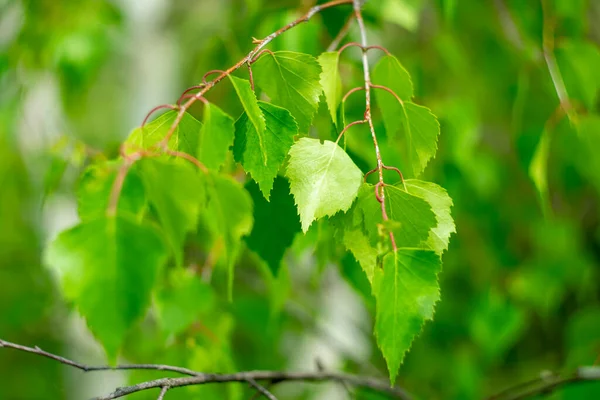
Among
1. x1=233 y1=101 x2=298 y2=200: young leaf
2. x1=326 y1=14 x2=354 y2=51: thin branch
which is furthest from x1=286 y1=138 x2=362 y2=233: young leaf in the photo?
x1=326 y1=14 x2=354 y2=51: thin branch

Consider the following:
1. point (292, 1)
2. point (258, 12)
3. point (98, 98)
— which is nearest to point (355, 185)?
point (258, 12)

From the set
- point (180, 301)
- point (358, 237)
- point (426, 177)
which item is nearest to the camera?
point (358, 237)

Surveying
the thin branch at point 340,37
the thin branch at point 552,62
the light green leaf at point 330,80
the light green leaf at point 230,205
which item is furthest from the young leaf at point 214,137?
the thin branch at point 552,62

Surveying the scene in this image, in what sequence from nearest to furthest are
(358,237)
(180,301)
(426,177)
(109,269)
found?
(109,269), (358,237), (180,301), (426,177)

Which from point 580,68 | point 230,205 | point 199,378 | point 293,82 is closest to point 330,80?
point 293,82

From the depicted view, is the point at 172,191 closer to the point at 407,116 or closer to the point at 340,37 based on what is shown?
the point at 407,116

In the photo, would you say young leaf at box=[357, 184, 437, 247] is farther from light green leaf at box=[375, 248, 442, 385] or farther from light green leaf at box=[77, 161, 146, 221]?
light green leaf at box=[77, 161, 146, 221]

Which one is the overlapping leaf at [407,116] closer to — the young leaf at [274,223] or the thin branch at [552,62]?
the young leaf at [274,223]
